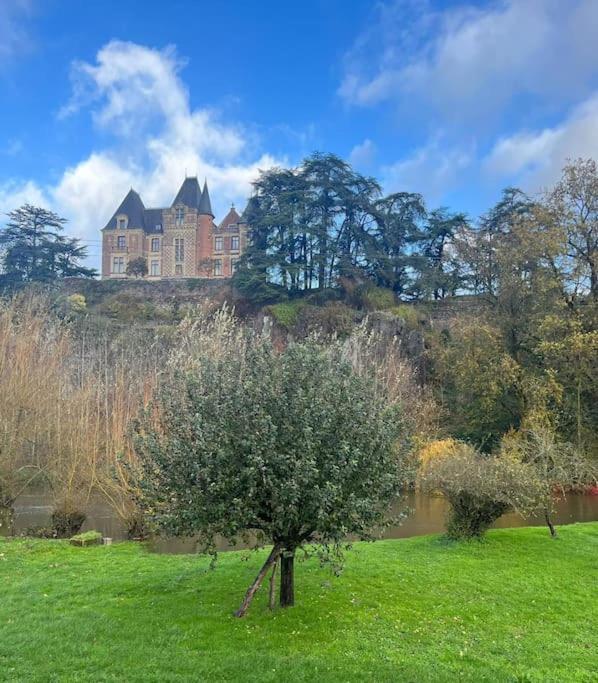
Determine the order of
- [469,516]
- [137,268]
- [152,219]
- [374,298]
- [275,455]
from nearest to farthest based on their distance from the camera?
[275,455], [469,516], [374,298], [137,268], [152,219]

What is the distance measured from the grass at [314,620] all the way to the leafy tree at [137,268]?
4638cm

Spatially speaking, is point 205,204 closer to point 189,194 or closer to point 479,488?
point 189,194

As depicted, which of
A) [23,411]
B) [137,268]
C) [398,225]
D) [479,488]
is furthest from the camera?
[137,268]

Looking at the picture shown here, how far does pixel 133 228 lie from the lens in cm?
5856

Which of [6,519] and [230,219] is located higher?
[230,219]

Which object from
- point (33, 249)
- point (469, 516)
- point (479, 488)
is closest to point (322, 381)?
point (479, 488)

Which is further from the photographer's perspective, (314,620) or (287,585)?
(287,585)

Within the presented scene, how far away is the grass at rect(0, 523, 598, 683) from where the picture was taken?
5.88 meters

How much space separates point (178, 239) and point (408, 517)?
1844 inches

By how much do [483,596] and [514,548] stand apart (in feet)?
11.7

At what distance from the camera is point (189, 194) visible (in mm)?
58406

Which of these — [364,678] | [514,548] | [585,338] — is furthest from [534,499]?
[585,338]

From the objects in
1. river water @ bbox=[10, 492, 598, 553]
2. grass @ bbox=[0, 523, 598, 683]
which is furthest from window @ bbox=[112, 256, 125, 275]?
grass @ bbox=[0, 523, 598, 683]

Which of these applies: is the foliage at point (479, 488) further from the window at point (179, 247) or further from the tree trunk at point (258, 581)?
the window at point (179, 247)
